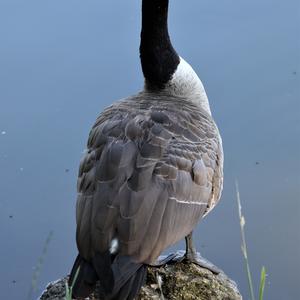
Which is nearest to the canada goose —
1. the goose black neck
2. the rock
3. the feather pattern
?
the feather pattern

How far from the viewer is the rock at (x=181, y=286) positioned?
303 centimetres

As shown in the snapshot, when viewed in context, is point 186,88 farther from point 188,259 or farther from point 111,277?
point 111,277

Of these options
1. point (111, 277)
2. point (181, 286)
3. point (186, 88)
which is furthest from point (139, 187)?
point (186, 88)

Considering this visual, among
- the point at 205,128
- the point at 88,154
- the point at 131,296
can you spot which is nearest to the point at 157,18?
the point at 205,128

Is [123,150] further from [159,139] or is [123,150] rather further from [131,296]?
[131,296]

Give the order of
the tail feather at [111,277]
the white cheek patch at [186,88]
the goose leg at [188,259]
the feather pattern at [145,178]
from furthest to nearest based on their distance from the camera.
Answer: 1. the white cheek patch at [186,88]
2. the goose leg at [188,259]
3. the feather pattern at [145,178]
4. the tail feather at [111,277]

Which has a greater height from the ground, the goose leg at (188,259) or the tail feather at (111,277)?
the tail feather at (111,277)

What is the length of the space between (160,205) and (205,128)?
0.67 meters

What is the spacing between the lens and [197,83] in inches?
152

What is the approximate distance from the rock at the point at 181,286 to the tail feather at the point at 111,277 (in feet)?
1.26

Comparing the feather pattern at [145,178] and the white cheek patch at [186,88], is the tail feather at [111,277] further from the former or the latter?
the white cheek patch at [186,88]

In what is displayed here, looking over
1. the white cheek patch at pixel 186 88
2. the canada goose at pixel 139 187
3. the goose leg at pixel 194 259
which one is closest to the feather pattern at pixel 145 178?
the canada goose at pixel 139 187

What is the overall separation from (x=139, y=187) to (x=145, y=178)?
60 mm

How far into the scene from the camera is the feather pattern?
2.66 meters
